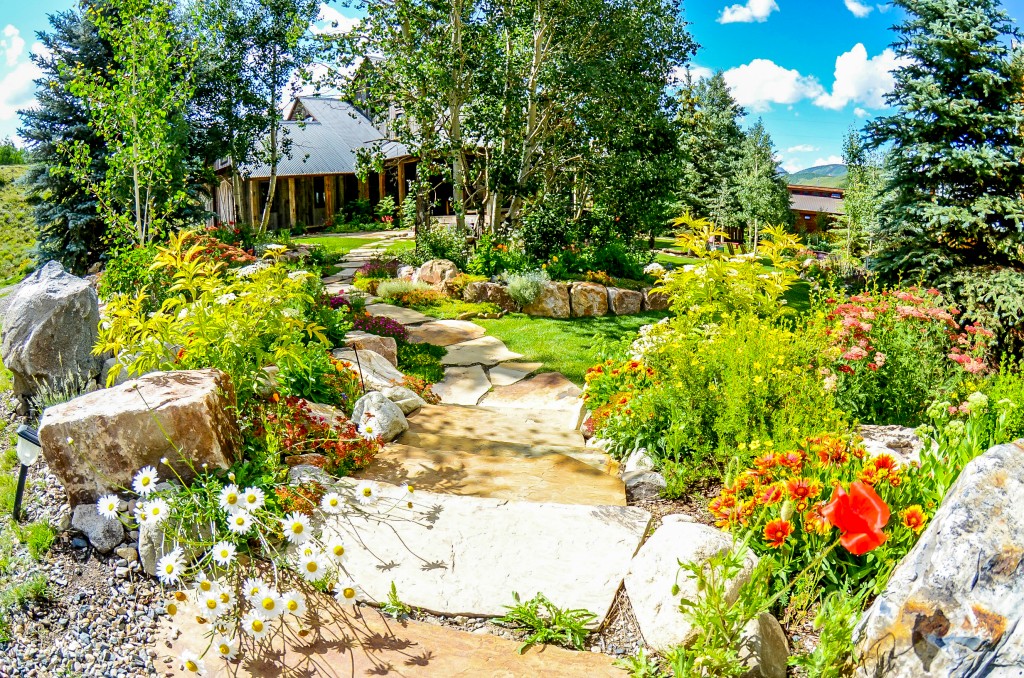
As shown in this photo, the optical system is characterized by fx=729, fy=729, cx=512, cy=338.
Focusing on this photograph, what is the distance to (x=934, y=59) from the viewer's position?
1131 cm

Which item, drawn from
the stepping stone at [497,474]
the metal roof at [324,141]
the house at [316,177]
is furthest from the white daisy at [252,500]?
the metal roof at [324,141]

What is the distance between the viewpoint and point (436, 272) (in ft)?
42.0

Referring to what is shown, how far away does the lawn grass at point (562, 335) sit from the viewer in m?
9.46

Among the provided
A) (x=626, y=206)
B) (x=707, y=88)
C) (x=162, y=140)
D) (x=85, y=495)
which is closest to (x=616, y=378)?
(x=85, y=495)

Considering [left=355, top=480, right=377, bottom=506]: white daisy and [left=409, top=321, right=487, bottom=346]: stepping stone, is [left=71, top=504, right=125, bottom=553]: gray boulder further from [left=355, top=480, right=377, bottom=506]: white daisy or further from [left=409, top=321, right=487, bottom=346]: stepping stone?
[left=409, top=321, right=487, bottom=346]: stepping stone

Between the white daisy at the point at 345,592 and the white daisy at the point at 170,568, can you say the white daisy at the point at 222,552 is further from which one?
the white daisy at the point at 345,592

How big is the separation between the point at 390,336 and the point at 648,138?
8.02 m

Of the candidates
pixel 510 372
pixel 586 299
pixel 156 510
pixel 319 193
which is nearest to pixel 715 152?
pixel 319 193

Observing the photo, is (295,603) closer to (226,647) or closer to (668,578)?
(226,647)

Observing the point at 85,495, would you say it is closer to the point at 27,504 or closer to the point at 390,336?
the point at 27,504

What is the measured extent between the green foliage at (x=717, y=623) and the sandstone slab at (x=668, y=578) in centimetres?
10

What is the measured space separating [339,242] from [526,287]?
11065 millimetres

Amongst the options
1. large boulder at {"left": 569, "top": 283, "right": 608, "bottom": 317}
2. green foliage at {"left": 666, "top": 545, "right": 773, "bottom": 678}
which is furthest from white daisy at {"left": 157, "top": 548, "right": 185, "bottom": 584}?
large boulder at {"left": 569, "top": 283, "right": 608, "bottom": 317}

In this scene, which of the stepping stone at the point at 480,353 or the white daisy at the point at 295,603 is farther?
the stepping stone at the point at 480,353
